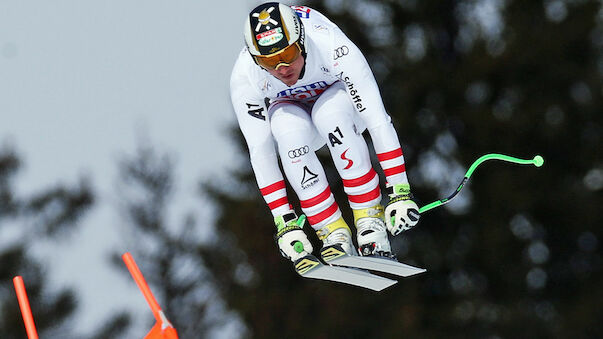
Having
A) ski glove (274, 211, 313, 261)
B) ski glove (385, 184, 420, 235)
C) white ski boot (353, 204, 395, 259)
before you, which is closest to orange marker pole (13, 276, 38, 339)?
ski glove (274, 211, 313, 261)

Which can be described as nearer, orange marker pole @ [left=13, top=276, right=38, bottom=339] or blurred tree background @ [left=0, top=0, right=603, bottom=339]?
orange marker pole @ [left=13, top=276, right=38, bottom=339]

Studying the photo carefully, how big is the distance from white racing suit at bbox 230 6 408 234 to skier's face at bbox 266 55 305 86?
13 centimetres

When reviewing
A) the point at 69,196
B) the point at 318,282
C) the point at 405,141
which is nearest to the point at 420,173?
the point at 405,141

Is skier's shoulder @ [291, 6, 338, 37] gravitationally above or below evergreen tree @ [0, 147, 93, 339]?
above

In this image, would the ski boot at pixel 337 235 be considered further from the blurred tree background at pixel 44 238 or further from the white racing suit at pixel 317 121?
the blurred tree background at pixel 44 238

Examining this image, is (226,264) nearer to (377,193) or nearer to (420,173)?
(420,173)

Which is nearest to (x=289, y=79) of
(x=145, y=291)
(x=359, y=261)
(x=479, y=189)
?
(x=359, y=261)

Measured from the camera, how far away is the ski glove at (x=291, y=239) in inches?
509

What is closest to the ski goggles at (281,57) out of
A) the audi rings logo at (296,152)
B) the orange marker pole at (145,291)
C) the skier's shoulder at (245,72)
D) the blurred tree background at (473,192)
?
the skier's shoulder at (245,72)

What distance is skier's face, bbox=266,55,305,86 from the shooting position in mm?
12406

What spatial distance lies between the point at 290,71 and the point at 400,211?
169 centimetres

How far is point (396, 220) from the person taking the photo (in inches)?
501

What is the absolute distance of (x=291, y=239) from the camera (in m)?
13.0

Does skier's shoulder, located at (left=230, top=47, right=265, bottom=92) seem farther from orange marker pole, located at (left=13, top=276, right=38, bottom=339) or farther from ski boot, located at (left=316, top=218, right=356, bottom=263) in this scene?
orange marker pole, located at (left=13, top=276, right=38, bottom=339)
